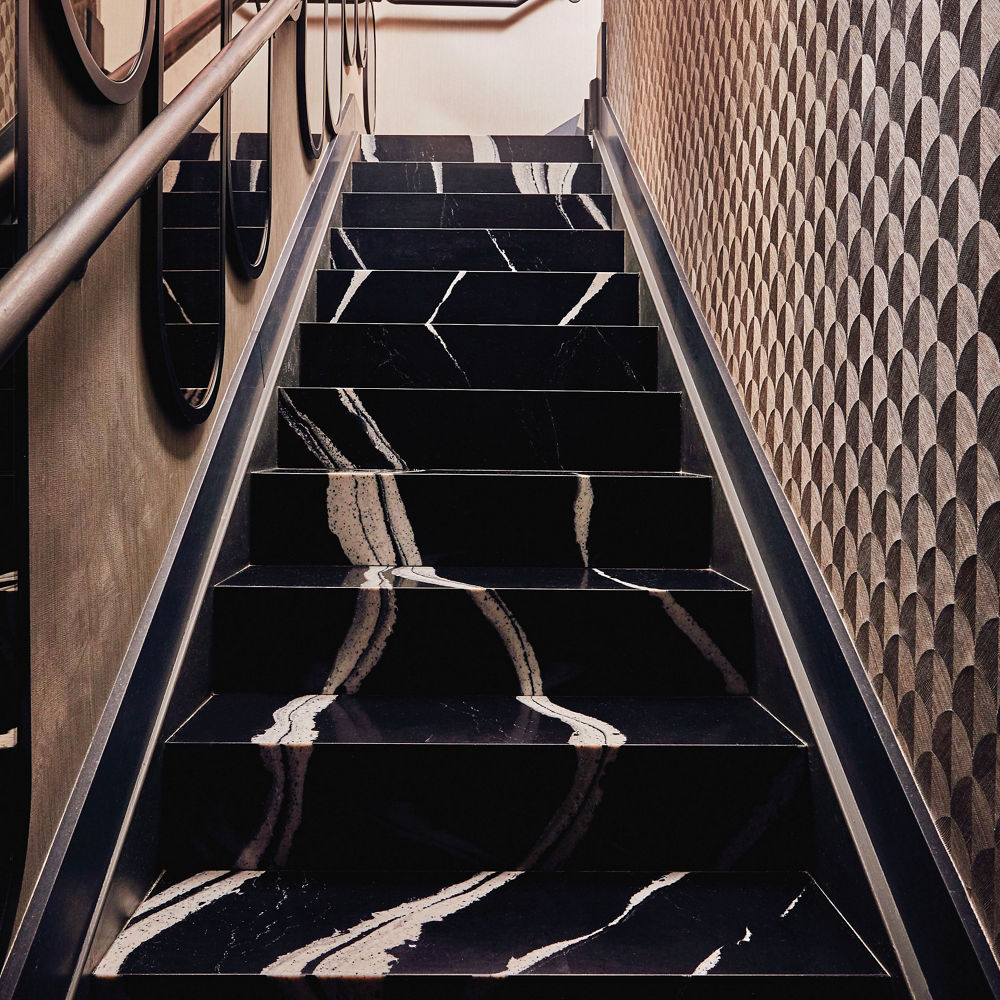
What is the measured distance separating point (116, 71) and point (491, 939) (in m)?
1.07

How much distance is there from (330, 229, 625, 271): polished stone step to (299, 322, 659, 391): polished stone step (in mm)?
493

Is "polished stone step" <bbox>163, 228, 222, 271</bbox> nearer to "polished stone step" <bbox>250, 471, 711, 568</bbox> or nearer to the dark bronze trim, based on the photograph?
"polished stone step" <bbox>250, 471, 711, 568</bbox>

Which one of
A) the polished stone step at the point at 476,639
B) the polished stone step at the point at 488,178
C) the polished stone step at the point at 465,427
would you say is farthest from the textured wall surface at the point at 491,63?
the polished stone step at the point at 476,639

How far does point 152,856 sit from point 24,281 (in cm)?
70

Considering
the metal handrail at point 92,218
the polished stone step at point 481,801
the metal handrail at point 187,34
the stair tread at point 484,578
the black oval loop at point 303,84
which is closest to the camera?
the metal handrail at point 92,218

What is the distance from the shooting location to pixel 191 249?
1.23m

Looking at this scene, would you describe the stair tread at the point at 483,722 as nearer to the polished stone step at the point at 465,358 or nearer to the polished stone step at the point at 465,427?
the polished stone step at the point at 465,427

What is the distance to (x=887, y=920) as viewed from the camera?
2.84 ft

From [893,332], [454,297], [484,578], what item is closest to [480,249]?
[454,297]

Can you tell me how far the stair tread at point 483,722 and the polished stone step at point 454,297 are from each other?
1126 millimetres

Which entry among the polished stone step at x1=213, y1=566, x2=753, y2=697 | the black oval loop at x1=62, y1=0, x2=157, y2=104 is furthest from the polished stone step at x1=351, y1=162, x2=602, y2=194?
the polished stone step at x1=213, y1=566, x2=753, y2=697

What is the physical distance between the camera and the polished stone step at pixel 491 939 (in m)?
0.83

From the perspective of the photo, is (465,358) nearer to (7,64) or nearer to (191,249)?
(191,249)

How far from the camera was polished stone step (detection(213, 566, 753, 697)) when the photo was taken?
1.23m
